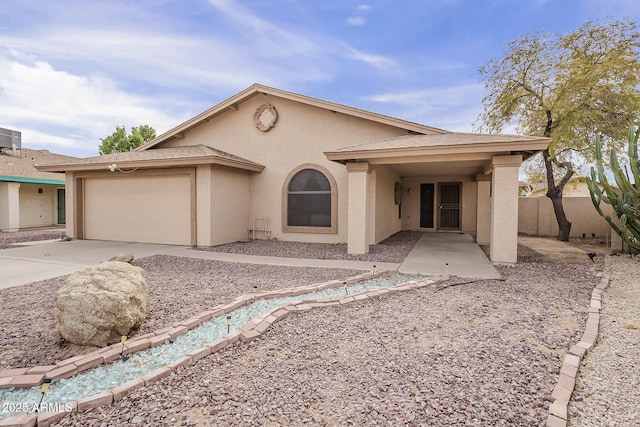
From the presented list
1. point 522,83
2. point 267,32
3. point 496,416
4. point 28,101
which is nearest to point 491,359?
point 496,416

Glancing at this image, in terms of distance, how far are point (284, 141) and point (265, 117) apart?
124 centimetres

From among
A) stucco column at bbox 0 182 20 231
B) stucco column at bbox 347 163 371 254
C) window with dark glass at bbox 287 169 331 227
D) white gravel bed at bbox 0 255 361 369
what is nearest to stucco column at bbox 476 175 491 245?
stucco column at bbox 347 163 371 254

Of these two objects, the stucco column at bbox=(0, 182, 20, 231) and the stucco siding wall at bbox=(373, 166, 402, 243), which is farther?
the stucco column at bbox=(0, 182, 20, 231)

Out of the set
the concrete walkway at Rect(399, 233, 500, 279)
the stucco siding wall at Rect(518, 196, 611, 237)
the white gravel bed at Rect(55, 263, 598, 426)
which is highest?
the stucco siding wall at Rect(518, 196, 611, 237)

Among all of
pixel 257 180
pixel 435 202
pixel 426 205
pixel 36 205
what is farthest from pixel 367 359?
pixel 36 205

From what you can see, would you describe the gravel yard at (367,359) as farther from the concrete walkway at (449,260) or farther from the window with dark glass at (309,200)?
the window with dark glass at (309,200)

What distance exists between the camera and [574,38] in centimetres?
1211

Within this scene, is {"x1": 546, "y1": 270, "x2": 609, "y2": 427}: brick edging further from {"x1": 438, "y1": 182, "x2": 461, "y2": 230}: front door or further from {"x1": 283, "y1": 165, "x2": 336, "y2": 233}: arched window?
{"x1": 438, "y1": 182, "x2": 461, "y2": 230}: front door

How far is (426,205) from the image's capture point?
15789 millimetres

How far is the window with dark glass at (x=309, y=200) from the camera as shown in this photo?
11.5m

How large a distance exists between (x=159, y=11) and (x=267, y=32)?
3.90 m

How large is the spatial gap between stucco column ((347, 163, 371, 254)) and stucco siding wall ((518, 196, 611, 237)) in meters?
10.6

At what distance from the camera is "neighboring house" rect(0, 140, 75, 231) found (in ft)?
53.0

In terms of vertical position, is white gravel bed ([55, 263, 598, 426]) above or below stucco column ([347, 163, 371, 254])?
below
